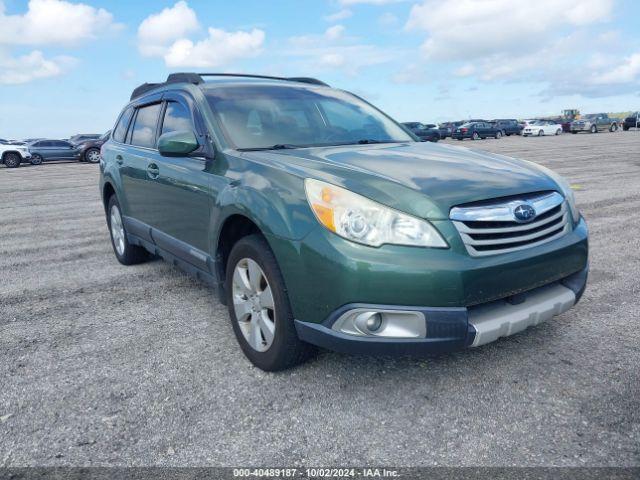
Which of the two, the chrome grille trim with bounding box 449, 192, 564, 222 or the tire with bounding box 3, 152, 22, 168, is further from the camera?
the tire with bounding box 3, 152, 22, 168

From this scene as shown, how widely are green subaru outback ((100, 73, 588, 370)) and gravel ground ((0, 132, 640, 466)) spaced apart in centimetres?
35

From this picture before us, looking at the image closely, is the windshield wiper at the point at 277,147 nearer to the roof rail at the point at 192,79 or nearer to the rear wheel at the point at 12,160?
the roof rail at the point at 192,79

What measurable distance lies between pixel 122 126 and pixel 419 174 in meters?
3.88

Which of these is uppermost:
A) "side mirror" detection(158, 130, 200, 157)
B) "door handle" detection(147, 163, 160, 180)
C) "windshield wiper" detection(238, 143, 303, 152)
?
"side mirror" detection(158, 130, 200, 157)

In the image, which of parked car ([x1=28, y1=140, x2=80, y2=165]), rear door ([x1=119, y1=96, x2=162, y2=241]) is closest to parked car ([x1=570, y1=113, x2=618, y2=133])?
parked car ([x1=28, y1=140, x2=80, y2=165])

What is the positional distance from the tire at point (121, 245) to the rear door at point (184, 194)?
46.2 inches

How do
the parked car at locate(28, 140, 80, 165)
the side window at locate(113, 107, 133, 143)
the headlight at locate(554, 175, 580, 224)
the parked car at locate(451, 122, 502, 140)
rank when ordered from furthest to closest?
the parked car at locate(451, 122, 502, 140), the parked car at locate(28, 140, 80, 165), the side window at locate(113, 107, 133, 143), the headlight at locate(554, 175, 580, 224)

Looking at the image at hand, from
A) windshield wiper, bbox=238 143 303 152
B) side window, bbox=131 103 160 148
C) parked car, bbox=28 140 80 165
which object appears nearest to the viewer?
windshield wiper, bbox=238 143 303 152

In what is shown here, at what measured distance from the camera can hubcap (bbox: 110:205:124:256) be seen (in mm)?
5688

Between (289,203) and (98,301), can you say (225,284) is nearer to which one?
(289,203)

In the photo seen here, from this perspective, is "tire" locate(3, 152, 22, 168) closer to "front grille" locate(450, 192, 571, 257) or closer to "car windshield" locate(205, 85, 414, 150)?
"car windshield" locate(205, 85, 414, 150)

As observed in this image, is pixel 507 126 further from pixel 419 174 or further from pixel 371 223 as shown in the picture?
pixel 371 223

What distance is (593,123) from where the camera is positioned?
48031 mm

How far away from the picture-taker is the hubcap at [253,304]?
3.04 meters
